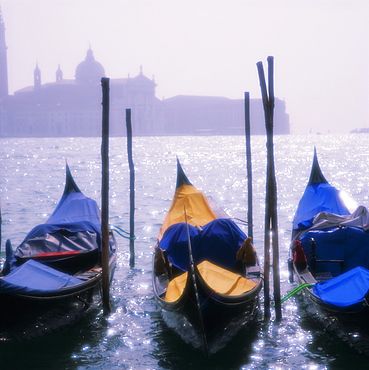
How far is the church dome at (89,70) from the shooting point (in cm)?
7312

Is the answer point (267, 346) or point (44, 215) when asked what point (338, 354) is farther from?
point (44, 215)

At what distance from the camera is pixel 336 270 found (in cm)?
488

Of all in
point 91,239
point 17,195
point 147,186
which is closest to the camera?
point 91,239

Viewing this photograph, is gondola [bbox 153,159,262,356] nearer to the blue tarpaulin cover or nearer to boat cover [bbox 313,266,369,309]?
boat cover [bbox 313,266,369,309]

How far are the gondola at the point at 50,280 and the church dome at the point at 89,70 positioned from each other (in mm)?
69528

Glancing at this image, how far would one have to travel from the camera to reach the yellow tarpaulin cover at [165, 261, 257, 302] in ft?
13.6

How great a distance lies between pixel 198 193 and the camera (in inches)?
278

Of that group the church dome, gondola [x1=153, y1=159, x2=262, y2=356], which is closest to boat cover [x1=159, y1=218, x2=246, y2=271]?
gondola [x1=153, y1=159, x2=262, y2=356]

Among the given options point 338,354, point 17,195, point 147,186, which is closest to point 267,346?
point 338,354

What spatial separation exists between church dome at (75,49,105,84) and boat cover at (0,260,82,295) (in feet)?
231

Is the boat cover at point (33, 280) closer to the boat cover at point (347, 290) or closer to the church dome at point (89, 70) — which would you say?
the boat cover at point (347, 290)

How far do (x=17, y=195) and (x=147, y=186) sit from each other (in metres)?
3.93

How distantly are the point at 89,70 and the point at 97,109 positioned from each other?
595cm

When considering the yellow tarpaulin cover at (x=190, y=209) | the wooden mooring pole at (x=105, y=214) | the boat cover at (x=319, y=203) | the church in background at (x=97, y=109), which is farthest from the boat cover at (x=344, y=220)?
the church in background at (x=97, y=109)
